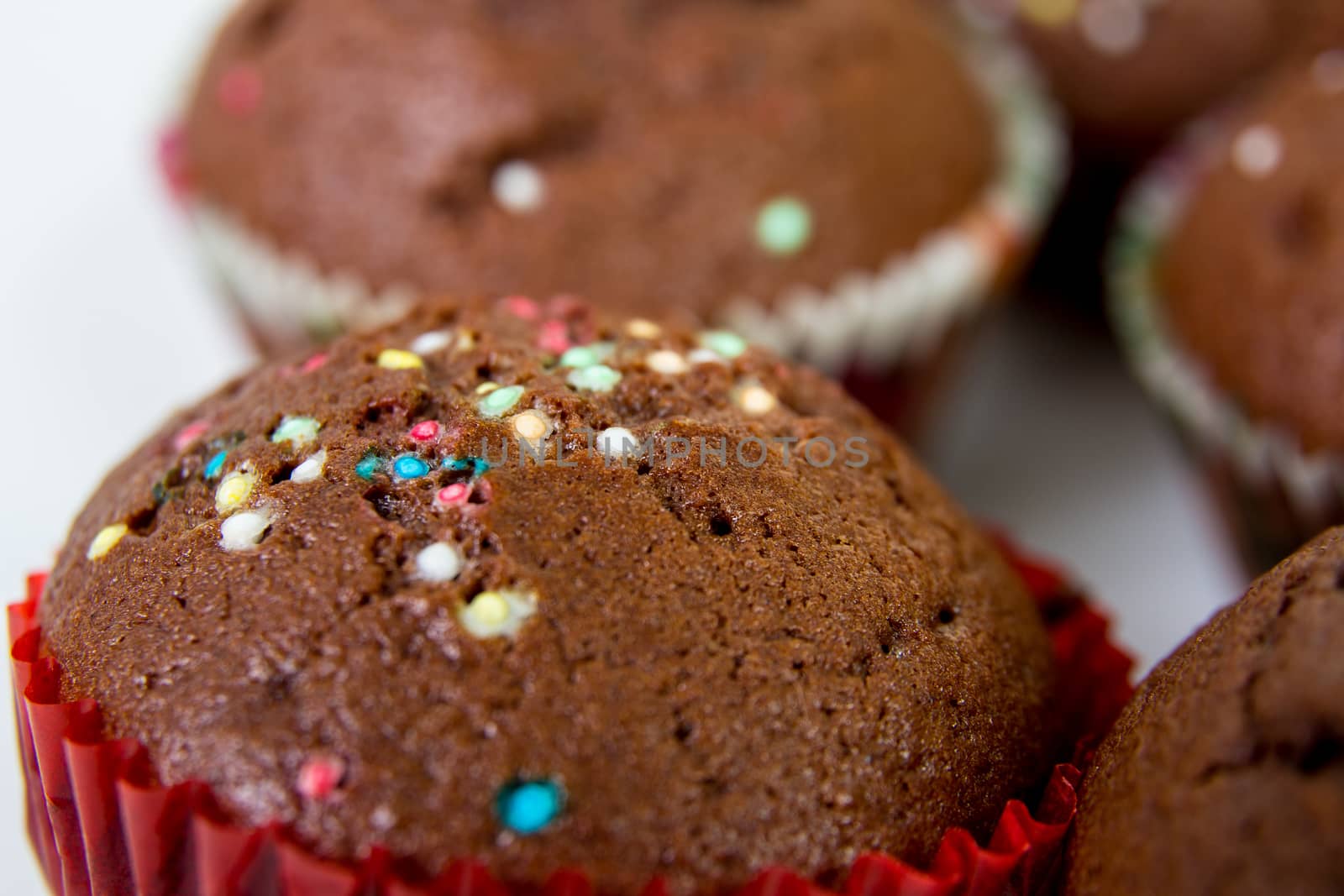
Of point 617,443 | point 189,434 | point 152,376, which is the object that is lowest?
point 152,376

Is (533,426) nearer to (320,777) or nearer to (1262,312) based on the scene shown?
(320,777)

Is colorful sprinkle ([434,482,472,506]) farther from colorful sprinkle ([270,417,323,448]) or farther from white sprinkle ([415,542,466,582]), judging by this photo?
colorful sprinkle ([270,417,323,448])

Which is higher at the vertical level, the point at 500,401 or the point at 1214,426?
the point at 500,401

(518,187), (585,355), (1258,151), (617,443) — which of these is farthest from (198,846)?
(1258,151)

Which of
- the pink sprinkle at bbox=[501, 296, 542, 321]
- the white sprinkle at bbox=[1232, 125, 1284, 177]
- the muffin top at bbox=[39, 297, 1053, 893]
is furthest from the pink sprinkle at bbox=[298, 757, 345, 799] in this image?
the white sprinkle at bbox=[1232, 125, 1284, 177]

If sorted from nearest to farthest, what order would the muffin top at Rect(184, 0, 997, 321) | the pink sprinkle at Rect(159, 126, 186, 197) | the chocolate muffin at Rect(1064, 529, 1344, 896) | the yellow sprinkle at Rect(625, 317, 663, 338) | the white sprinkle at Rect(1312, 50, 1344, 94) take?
the chocolate muffin at Rect(1064, 529, 1344, 896)
the yellow sprinkle at Rect(625, 317, 663, 338)
the muffin top at Rect(184, 0, 997, 321)
the white sprinkle at Rect(1312, 50, 1344, 94)
the pink sprinkle at Rect(159, 126, 186, 197)
